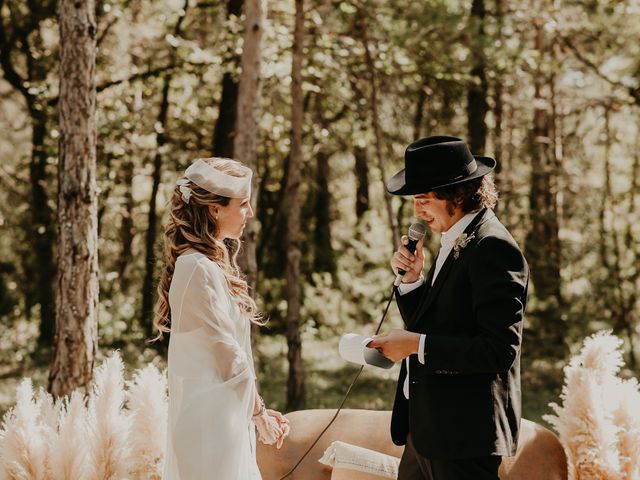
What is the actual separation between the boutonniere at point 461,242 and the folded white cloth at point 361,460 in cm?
152

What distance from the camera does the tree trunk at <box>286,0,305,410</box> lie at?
9.34 meters

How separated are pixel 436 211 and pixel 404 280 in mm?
460

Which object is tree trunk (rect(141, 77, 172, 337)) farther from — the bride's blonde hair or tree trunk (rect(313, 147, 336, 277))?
the bride's blonde hair

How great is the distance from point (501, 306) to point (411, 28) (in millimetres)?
8397

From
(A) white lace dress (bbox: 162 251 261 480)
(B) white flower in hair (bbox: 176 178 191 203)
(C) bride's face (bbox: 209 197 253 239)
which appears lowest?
(A) white lace dress (bbox: 162 251 261 480)

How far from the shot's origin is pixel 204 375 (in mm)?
3125

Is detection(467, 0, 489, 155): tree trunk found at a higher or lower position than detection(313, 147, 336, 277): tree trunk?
higher

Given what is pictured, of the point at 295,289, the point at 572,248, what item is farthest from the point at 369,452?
the point at 572,248

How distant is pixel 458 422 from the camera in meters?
3.08

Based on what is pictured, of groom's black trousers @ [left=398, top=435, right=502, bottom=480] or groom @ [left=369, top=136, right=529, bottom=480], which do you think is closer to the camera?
groom @ [left=369, top=136, right=529, bottom=480]

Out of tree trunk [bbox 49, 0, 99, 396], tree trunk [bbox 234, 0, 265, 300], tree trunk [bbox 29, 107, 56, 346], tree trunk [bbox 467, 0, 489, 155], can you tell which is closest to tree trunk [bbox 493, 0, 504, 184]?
tree trunk [bbox 467, 0, 489, 155]

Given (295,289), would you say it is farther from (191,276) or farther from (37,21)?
(37,21)

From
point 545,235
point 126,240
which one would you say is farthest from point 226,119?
point 545,235

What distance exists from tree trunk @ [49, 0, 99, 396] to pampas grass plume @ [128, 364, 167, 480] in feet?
5.57
